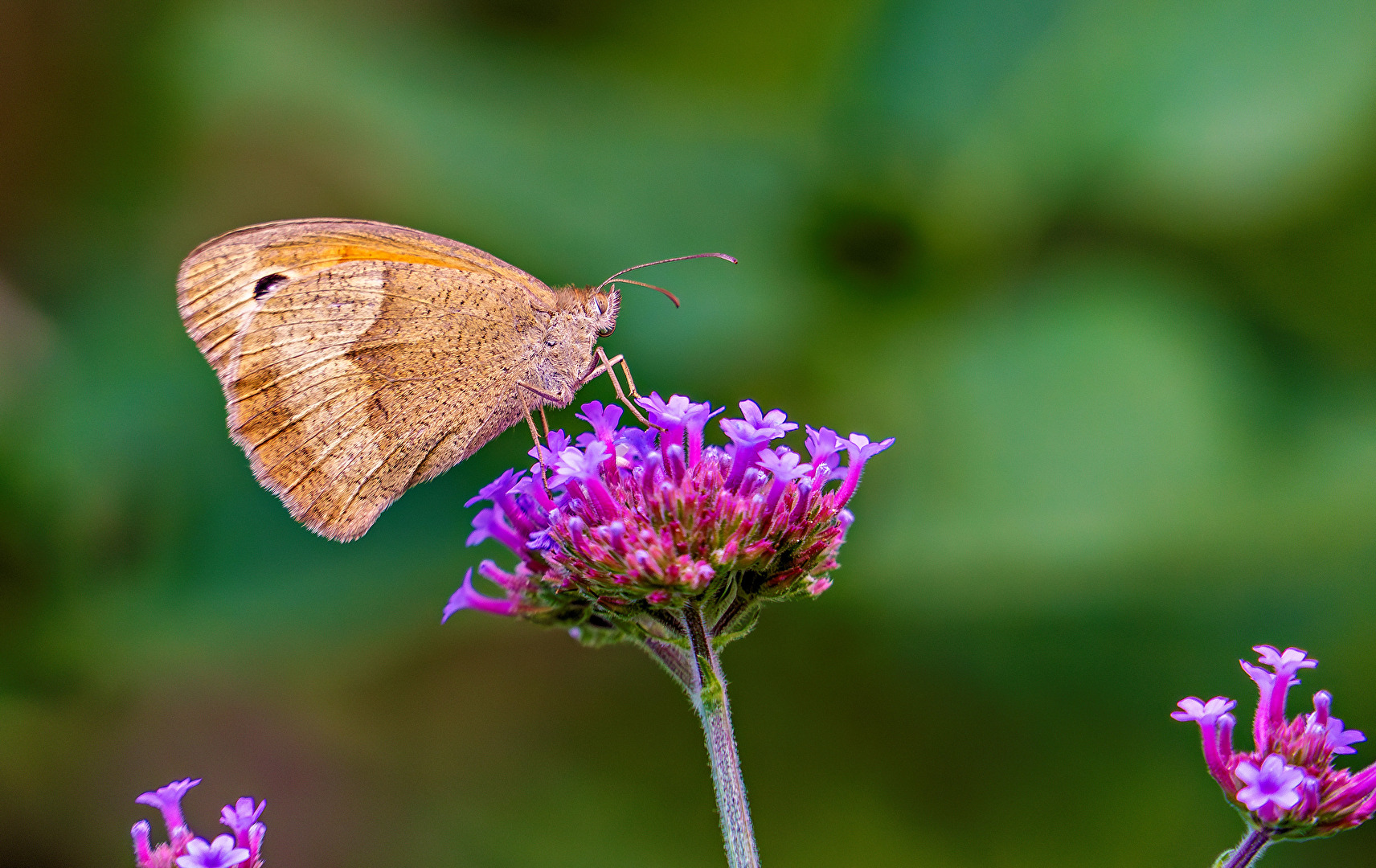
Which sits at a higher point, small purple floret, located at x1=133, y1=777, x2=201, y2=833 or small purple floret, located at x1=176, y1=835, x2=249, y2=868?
small purple floret, located at x1=133, y1=777, x2=201, y2=833

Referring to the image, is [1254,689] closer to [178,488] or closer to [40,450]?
[178,488]

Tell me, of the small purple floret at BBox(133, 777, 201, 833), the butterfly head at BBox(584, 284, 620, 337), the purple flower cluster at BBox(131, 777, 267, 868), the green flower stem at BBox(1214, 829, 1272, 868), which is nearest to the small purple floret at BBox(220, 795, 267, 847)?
the purple flower cluster at BBox(131, 777, 267, 868)

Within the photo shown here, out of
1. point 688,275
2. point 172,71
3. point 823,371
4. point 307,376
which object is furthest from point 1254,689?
point 172,71

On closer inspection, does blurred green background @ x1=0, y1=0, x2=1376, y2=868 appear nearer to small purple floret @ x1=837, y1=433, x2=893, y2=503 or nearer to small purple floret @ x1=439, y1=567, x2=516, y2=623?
small purple floret @ x1=837, y1=433, x2=893, y2=503

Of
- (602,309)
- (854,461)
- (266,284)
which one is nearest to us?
(854,461)

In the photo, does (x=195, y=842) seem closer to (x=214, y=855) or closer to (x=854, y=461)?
(x=214, y=855)

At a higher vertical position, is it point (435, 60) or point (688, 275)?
point (435, 60)

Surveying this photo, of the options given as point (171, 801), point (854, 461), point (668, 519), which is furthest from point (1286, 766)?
point (171, 801)
